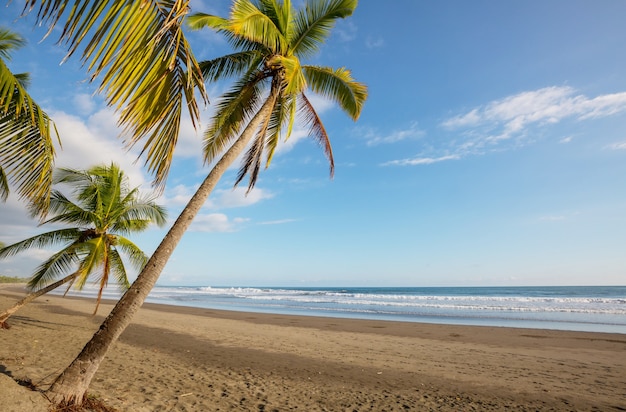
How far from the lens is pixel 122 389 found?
6.01m

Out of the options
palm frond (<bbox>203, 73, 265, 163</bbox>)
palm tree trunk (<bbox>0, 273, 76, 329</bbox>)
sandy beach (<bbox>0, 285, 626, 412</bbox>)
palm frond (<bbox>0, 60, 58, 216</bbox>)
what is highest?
palm frond (<bbox>203, 73, 265, 163</bbox>)

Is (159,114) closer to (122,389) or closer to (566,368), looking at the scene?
(122,389)

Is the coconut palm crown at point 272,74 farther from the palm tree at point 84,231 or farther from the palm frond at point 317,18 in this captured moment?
the palm tree at point 84,231

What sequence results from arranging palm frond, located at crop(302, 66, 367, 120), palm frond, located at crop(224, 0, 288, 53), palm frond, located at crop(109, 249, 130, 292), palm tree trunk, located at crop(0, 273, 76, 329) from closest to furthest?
palm frond, located at crop(224, 0, 288, 53) → palm frond, located at crop(302, 66, 367, 120) → palm tree trunk, located at crop(0, 273, 76, 329) → palm frond, located at crop(109, 249, 130, 292)

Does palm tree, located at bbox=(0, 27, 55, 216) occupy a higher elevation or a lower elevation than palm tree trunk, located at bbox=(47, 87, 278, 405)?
higher

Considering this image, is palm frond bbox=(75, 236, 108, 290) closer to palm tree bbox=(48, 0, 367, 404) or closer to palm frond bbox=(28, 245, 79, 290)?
palm frond bbox=(28, 245, 79, 290)

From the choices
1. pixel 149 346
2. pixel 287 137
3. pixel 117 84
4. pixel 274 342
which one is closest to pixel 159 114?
pixel 117 84

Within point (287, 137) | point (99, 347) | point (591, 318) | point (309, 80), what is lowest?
point (591, 318)

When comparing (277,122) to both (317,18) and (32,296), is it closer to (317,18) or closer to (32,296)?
(317,18)

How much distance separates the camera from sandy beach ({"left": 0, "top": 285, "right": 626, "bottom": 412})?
612cm

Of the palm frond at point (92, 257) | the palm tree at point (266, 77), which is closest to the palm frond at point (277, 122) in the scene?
the palm tree at point (266, 77)

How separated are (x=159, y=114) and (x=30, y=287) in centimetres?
1130

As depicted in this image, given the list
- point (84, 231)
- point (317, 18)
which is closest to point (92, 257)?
point (84, 231)

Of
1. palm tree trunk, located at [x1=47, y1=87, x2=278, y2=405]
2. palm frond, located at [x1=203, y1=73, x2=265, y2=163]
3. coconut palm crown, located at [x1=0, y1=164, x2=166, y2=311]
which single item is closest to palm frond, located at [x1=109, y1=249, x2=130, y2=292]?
coconut palm crown, located at [x1=0, y1=164, x2=166, y2=311]
